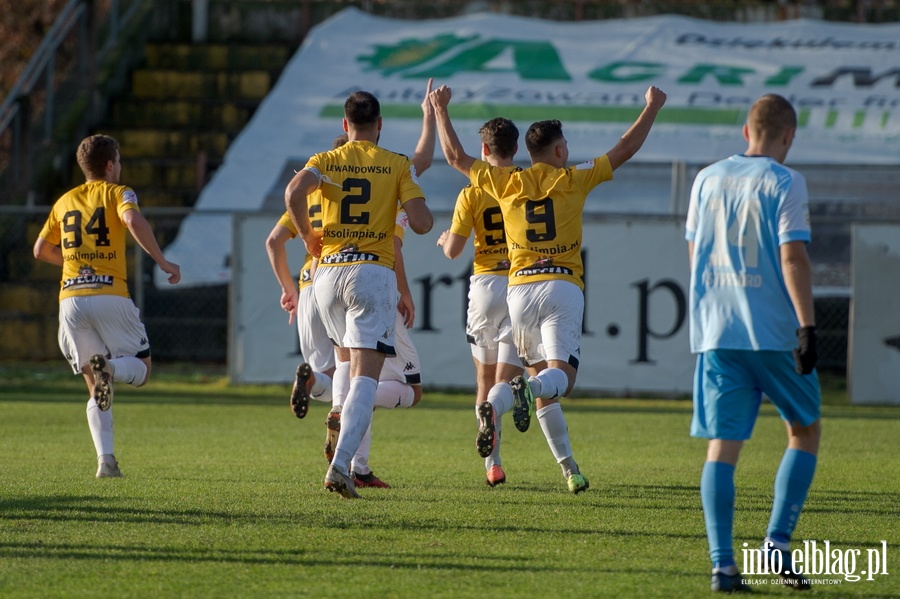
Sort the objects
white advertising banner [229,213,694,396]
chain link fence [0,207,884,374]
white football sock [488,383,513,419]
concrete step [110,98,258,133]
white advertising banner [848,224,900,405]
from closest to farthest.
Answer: white football sock [488,383,513,419], white advertising banner [848,224,900,405], white advertising banner [229,213,694,396], chain link fence [0,207,884,374], concrete step [110,98,258,133]

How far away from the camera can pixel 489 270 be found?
8.34 meters

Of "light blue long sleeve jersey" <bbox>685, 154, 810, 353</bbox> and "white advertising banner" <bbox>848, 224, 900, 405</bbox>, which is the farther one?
"white advertising banner" <bbox>848, 224, 900, 405</bbox>

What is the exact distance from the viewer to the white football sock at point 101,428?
8.33 m

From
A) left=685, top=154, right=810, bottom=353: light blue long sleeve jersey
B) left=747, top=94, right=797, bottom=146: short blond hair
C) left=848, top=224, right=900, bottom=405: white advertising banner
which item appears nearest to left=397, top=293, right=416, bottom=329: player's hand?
left=685, top=154, right=810, bottom=353: light blue long sleeve jersey

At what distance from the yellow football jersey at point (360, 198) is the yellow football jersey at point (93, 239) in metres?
1.85

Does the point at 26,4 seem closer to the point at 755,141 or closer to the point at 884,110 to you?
the point at 884,110

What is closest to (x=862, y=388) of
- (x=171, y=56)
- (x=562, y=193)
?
(x=562, y=193)

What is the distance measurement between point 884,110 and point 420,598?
17155 mm

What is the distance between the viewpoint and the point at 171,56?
77.9 ft

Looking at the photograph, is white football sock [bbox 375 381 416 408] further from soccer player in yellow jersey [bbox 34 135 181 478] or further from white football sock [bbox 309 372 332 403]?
soccer player in yellow jersey [bbox 34 135 181 478]

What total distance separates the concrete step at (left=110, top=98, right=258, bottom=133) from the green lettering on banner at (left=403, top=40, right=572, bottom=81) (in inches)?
118

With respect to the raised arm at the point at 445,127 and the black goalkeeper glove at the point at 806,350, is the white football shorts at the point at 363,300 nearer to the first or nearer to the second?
the raised arm at the point at 445,127

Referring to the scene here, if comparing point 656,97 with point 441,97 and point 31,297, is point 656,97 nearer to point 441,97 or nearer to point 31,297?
point 441,97

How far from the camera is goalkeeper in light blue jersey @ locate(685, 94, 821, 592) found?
5012 millimetres
